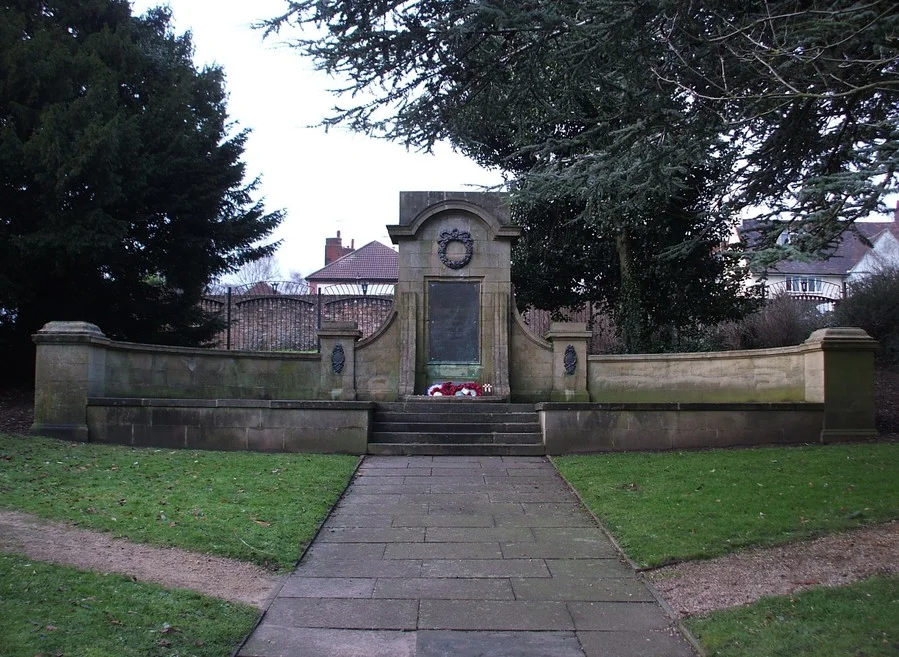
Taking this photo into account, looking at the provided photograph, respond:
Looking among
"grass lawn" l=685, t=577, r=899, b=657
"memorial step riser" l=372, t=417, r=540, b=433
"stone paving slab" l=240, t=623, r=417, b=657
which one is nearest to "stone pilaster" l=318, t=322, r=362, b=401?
"memorial step riser" l=372, t=417, r=540, b=433

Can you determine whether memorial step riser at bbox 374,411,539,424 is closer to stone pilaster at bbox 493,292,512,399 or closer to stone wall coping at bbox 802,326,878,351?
stone pilaster at bbox 493,292,512,399

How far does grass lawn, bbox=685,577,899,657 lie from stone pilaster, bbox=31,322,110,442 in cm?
967

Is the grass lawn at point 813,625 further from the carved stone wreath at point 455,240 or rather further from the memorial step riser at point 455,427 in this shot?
the carved stone wreath at point 455,240

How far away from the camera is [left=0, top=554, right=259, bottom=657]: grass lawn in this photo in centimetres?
411

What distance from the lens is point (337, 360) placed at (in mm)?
15367

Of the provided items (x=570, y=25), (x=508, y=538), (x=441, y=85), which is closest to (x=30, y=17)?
(x=441, y=85)

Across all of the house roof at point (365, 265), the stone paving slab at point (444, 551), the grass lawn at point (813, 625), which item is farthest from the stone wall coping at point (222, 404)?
the house roof at point (365, 265)

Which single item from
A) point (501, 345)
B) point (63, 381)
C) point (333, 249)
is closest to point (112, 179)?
point (63, 381)

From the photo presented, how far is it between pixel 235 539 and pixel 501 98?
17.0 ft

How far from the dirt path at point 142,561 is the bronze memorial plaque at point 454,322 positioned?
976cm

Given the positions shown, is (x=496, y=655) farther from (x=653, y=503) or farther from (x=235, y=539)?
(x=653, y=503)

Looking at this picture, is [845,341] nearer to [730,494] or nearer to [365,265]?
[730,494]

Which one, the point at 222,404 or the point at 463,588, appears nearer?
the point at 463,588

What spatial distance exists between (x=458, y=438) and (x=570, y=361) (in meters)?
3.96
